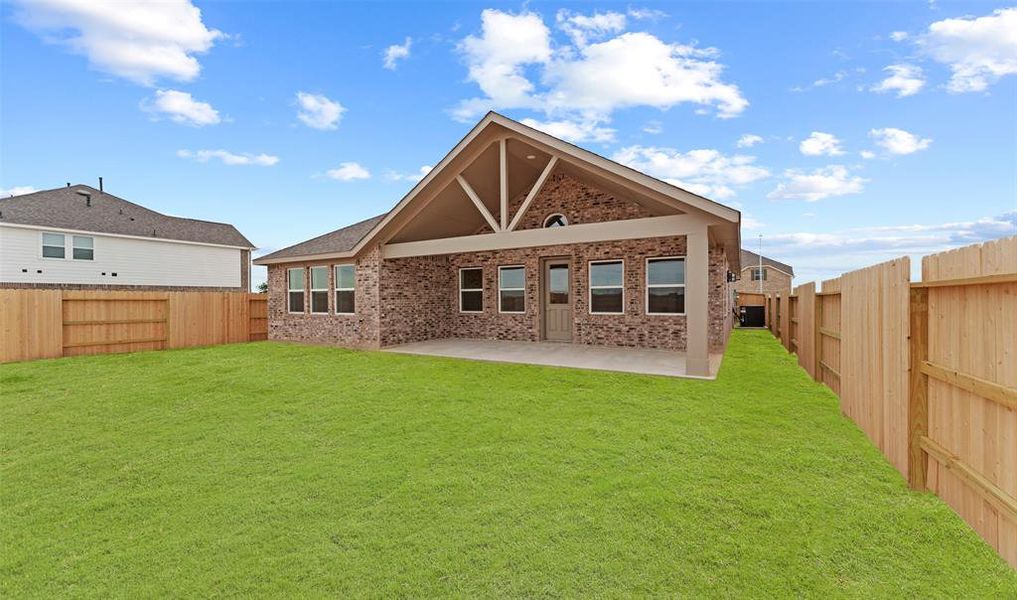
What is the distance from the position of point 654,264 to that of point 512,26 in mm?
7569

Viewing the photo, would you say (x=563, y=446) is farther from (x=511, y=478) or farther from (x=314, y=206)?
(x=314, y=206)

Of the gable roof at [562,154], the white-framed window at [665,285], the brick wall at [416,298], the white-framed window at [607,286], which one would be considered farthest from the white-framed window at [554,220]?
the brick wall at [416,298]

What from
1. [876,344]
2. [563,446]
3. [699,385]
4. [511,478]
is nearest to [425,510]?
[511,478]

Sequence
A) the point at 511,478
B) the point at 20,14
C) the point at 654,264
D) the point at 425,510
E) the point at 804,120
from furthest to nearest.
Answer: the point at 804,120
the point at 654,264
the point at 20,14
the point at 511,478
the point at 425,510

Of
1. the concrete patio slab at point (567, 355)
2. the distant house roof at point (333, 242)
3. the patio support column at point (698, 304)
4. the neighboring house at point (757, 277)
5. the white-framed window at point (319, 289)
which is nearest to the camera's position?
the patio support column at point (698, 304)

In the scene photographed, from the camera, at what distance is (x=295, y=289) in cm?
1523

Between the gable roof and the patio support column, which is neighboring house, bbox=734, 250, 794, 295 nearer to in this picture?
the gable roof

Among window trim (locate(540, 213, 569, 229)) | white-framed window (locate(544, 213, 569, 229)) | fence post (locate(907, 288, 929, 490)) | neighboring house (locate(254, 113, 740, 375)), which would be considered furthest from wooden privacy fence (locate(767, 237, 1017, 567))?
white-framed window (locate(544, 213, 569, 229))

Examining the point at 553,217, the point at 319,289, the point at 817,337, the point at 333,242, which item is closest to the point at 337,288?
the point at 319,289

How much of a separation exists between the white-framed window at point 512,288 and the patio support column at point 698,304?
631 centimetres

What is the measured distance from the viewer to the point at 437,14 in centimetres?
1230

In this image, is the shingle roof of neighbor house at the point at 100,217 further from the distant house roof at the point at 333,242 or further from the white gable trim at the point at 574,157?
the white gable trim at the point at 574,157

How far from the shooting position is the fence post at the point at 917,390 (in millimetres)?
3646

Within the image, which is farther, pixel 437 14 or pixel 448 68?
pixel 448 68
